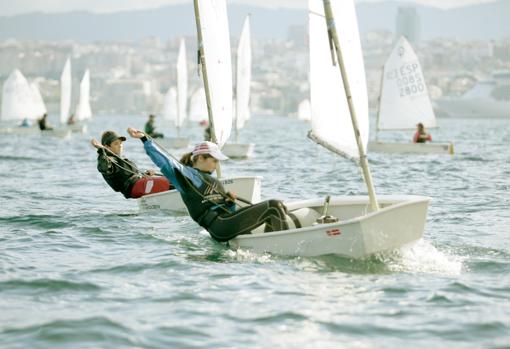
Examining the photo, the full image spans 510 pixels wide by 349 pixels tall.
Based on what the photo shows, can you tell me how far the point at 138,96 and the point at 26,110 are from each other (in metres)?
146

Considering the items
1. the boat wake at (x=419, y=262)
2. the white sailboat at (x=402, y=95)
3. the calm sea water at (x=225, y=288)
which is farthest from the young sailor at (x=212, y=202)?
the white sailboat at (x=402, y=95)

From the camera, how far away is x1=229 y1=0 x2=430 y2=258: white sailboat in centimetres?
864

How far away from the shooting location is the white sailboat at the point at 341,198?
8641 mm

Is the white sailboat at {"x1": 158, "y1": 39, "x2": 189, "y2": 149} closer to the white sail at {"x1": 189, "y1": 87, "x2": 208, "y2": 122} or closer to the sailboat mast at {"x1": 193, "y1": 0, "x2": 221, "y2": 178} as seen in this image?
the sailboat mast at {"x1": 193, "y1": 0, "x2": 221, "y2": 178}

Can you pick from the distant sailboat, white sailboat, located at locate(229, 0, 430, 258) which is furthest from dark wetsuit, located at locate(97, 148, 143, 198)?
the distant sailboat

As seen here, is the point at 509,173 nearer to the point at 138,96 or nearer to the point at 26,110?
the point at 26,110

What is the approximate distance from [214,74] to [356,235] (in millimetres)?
6475

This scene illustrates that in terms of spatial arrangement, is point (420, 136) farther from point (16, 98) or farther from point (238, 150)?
point (16, 98)

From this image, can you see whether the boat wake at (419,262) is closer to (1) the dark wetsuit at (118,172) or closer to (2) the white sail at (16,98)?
(1) the dark wetsuit at (118,172)

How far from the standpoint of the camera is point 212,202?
951 cm

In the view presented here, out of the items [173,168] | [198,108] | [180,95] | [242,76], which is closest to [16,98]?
[198,108]

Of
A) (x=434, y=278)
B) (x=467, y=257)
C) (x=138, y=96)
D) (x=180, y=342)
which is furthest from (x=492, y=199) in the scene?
(x=138, y=96)

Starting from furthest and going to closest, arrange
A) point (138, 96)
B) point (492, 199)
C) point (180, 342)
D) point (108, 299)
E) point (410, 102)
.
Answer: point (138, 96), point (410, 102), point (492, 199), point (108, 299), point (180, 342)

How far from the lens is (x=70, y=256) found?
9.73 meters
